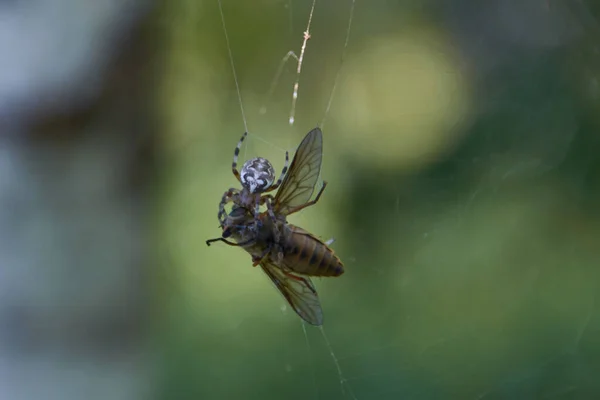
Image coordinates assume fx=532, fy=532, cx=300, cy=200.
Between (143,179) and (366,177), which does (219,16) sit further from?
(366,177)

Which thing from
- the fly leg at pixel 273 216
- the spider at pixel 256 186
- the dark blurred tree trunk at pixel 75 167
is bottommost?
the fly leg at pixel 273 216

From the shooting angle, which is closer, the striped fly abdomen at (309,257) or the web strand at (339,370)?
the striped fly abdomen at (309,257)

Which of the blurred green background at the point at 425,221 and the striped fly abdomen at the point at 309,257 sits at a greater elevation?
the blurred green background at the point at 425,221

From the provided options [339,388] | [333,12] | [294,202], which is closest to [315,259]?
[294,202]

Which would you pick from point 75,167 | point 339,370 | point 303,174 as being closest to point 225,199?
point 303,174

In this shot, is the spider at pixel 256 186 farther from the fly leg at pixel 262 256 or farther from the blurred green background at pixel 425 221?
the blurred green background at pixel 425 221

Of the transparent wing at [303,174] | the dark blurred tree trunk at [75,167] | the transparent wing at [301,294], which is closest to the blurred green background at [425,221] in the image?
the dark blurred tree trunk at [75,167]

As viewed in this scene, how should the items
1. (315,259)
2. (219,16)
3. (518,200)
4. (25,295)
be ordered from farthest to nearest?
(219,16) → (25,295) → (518,200) → (315,259)
